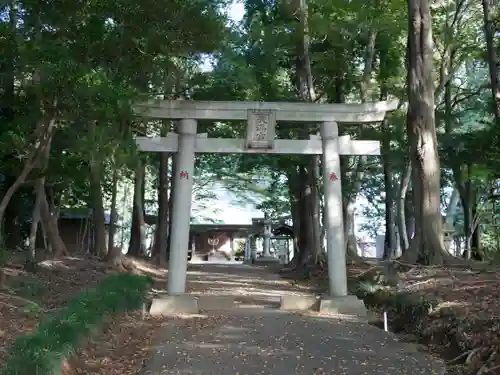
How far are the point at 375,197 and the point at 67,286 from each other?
86.6 feet

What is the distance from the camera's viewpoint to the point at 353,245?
78.7 feet

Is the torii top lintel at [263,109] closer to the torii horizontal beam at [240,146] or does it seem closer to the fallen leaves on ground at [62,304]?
the torii horizontal beam at [240,146]

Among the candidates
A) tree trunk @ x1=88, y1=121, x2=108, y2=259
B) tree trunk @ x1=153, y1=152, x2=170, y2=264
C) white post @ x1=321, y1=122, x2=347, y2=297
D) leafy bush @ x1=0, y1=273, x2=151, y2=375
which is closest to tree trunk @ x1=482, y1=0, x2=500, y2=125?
white post @ x1=321, y1=122, x2=347, y2=297

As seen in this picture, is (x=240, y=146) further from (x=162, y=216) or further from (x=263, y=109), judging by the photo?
(x=162, y=216)

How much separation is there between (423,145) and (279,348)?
5.94 meters

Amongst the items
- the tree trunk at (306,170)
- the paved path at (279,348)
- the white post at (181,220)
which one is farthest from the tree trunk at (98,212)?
the tree trunk at (306,170)

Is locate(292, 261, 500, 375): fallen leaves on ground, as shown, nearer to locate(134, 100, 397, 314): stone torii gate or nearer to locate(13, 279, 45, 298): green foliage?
locate(134, 100, 397, 314): stone torii gate

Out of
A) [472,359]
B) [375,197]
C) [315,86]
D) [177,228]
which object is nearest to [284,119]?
[177,228]

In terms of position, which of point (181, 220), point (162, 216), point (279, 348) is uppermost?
point (162, 216)

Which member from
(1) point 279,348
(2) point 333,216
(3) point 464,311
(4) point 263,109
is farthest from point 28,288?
(3) point 464,311

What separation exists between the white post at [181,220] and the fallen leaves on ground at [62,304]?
3.86ft

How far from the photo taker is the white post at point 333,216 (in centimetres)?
1163

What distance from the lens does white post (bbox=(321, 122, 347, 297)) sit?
458 inches

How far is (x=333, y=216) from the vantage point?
1173 centimetres
